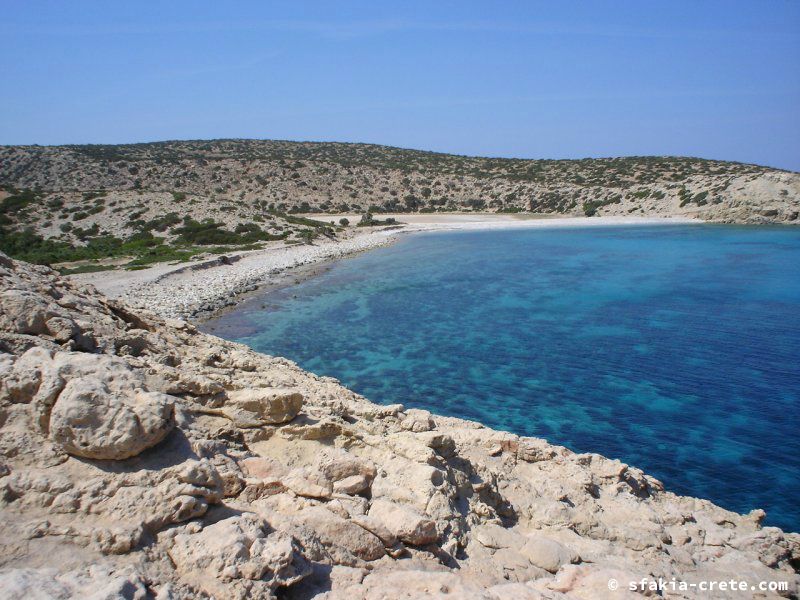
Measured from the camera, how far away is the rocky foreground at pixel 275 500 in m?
3.72

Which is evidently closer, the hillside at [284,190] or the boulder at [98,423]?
the boulder at [98,423]

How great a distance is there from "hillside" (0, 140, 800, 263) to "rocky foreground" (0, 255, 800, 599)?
28.9 m

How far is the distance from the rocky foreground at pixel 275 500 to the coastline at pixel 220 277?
842 centimetres

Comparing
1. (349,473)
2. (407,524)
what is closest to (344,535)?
(407,524)

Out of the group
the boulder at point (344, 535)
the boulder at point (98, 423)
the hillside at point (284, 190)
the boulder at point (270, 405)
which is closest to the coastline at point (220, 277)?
the hillside at point (284, 190)

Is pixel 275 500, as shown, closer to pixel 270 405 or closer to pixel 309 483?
pixel 309 483

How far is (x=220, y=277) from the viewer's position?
96.0 ft

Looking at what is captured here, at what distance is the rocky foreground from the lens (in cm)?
372

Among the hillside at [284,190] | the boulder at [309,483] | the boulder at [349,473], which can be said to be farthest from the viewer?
the hillside at [284,190]

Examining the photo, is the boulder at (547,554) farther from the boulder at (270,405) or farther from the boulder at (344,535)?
the boulder at (270,405)

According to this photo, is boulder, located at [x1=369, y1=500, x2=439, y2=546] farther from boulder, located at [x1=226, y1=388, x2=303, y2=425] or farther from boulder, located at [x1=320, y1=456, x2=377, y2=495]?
boulder, located at [x1=226, y1=388, x2=303, y2=425]

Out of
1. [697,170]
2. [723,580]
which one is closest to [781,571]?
[723,580]

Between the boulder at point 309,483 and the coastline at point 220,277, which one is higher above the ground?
the boulder at point 309,483

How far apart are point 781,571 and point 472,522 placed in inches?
143
